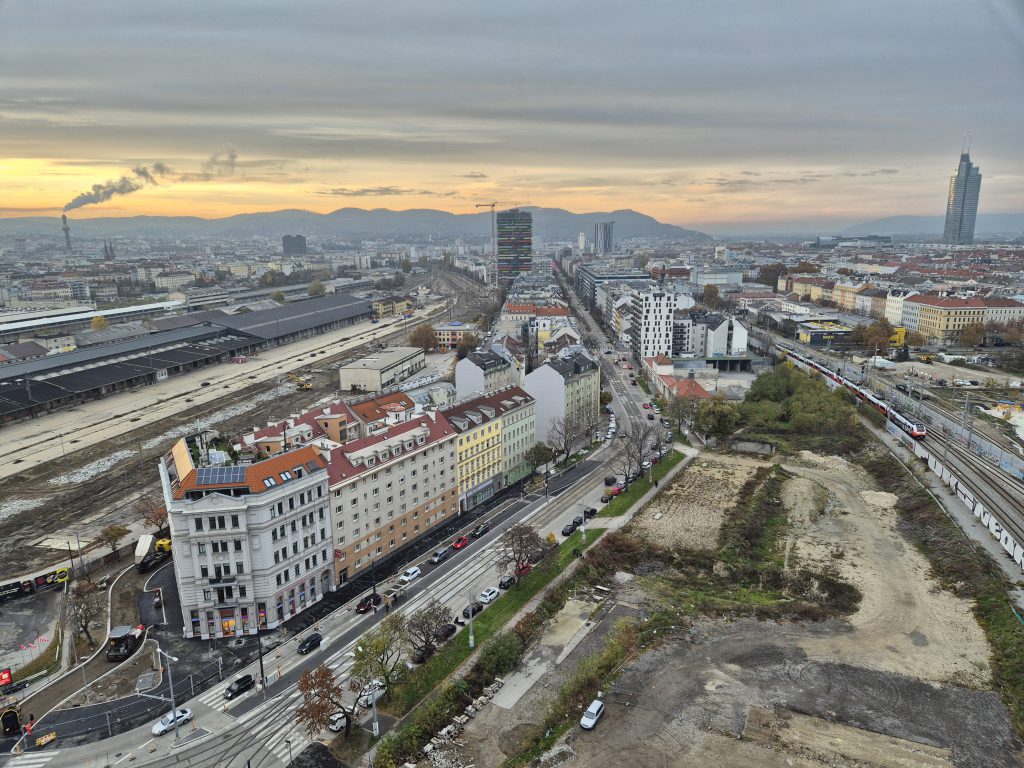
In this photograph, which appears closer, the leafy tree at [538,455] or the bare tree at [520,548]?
the bare tree at [520,548]

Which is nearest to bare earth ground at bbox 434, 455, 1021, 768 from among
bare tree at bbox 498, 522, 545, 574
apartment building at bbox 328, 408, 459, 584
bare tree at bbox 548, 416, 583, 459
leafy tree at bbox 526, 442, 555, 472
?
bare tree at bbox 498, 522, 545, 574

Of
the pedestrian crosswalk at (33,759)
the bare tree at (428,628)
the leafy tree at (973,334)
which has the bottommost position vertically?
the pedestrian crosswalk at (33,759)

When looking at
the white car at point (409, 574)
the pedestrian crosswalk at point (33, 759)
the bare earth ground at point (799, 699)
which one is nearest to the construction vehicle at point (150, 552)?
the pedestrian crosswalk at point (33, 759)

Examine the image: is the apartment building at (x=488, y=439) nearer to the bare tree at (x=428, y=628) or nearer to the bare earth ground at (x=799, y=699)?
the bare earth ground at (x=799, y=699)

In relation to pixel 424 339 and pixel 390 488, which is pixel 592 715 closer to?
pixel 390 488

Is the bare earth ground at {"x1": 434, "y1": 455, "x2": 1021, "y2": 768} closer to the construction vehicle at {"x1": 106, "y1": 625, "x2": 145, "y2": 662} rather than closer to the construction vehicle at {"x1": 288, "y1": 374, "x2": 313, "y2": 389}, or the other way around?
the construction vehicle at {"x1": 106, "y1": 625, "x2": 145, "y2": 662}

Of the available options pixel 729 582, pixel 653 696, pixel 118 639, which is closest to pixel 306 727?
pixel 118 639
